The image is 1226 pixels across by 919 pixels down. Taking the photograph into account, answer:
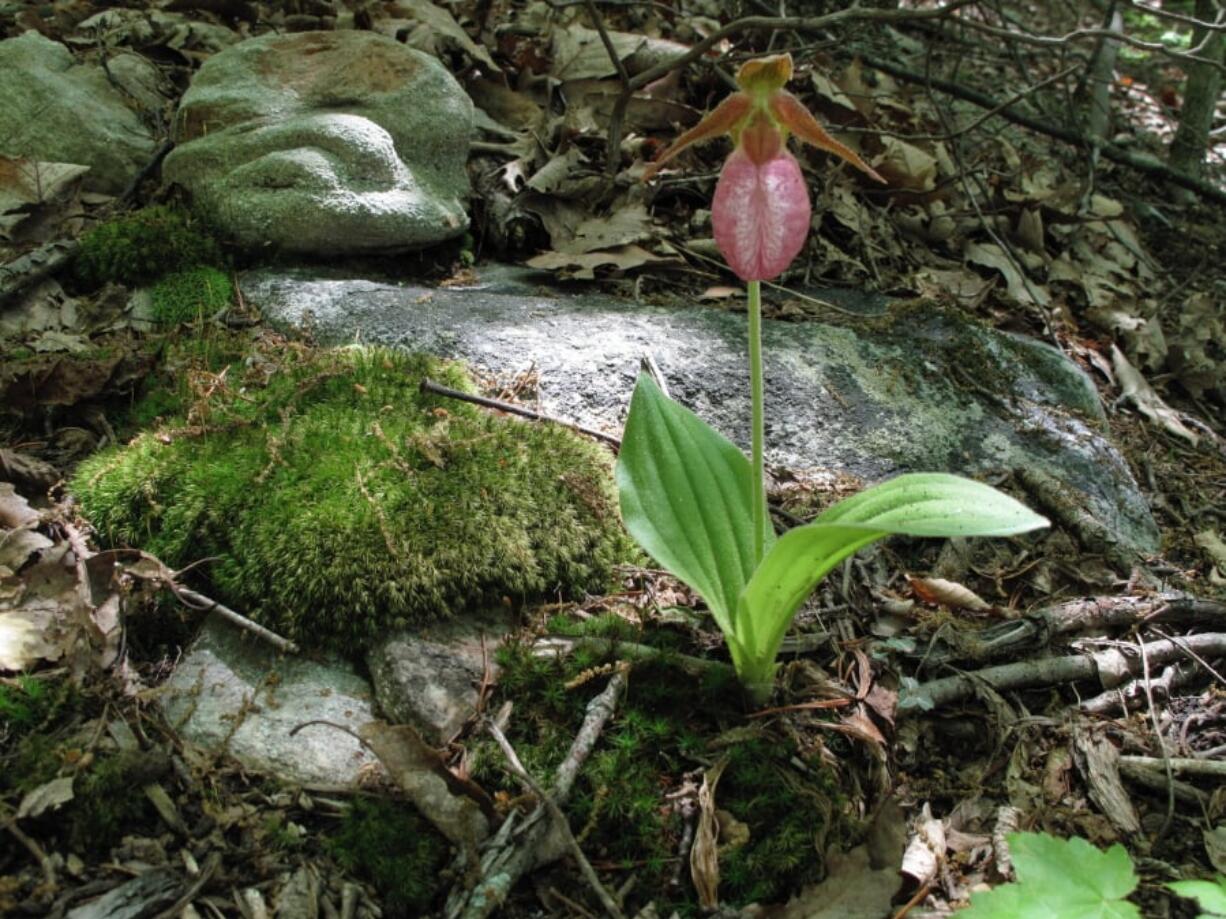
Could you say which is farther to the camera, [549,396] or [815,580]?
[549,396]

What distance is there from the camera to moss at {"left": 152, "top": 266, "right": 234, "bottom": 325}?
9.20 ft

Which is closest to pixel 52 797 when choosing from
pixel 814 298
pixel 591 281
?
pixel 591 281

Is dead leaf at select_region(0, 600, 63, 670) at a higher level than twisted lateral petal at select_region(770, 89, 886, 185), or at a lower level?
lower

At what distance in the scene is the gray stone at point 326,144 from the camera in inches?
121

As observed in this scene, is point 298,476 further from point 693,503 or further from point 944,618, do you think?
point 944,618

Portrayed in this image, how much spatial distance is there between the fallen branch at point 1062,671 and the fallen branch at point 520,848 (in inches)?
28.0

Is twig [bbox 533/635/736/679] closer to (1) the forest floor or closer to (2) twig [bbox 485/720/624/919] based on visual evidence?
(1) the forest floor

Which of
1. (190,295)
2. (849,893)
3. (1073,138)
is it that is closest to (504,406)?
(190,295)

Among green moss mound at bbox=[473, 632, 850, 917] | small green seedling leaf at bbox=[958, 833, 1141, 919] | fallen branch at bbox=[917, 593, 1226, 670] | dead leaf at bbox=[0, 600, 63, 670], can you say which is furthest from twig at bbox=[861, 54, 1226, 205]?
dead leaf at bbox=[0, 600, 63, 670]

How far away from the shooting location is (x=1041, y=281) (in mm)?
3898

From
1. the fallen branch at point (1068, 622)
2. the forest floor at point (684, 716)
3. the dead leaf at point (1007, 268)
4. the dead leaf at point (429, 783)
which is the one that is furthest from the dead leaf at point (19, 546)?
the dead leaf at point (1007, 268)

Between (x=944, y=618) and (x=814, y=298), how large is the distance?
1596 mm

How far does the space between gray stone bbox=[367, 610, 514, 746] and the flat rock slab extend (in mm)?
835

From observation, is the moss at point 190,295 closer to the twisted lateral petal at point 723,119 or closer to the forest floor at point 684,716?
the forest floor at point 684,716
